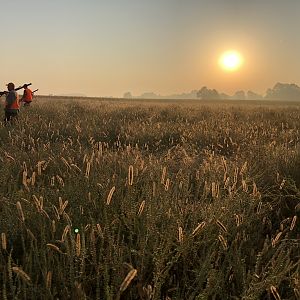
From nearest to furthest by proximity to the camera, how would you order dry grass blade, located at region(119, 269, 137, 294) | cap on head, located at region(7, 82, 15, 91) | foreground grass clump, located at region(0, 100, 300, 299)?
dry grass blade, located at region(119, 269, 137, 294)
foreground grass clump, located at region(0, 100, 300, 299)
cap on head, located at region(7, 82, 15, 91)

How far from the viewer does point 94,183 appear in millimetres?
3127

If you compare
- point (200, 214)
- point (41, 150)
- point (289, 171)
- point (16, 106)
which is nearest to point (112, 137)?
point (41, 150)

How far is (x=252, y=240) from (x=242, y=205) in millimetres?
335

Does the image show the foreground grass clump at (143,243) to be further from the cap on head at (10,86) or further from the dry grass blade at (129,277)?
the cap on head at (10,86)

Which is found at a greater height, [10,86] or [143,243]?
[10,86]

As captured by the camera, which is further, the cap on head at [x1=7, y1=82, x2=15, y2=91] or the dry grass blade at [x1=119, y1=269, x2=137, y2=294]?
the cap on head at [x1=7, y1=82, x2=15, y2=91]

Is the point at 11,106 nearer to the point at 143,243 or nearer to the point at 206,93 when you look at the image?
the point at 143,243

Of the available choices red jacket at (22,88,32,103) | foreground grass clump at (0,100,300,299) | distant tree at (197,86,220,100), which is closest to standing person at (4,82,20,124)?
red jacket at (22,88,32,103)

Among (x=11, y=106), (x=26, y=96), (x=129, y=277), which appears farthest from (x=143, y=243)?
(x=26, y=96)

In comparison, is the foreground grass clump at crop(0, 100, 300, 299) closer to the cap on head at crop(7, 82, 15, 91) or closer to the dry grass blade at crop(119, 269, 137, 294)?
the dry grass blade at crop(119, 269, 137, 294)

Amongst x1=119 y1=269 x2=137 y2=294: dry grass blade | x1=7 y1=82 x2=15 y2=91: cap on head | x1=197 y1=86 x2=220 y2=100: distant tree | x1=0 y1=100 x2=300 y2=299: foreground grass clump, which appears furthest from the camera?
x1=197 y1=86 x2=220 y2=100: distant tree

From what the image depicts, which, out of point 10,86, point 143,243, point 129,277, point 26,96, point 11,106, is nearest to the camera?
point 129,277

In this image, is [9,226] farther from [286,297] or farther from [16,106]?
[16,106]

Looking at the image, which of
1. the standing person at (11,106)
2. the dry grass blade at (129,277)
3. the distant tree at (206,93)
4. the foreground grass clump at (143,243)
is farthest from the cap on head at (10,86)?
the distant tree at (206,93)
